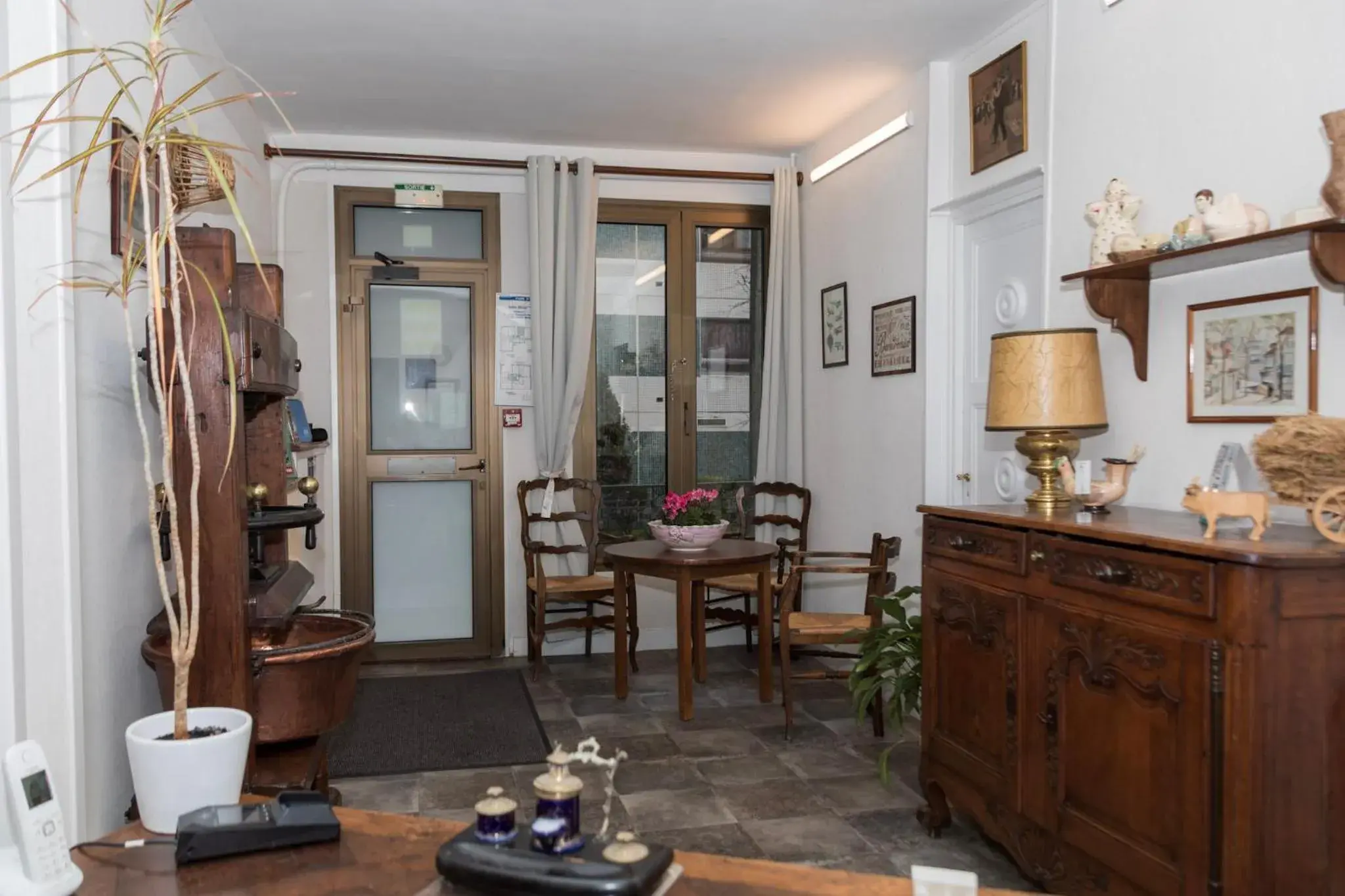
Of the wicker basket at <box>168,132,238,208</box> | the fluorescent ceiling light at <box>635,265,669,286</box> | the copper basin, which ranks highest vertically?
the fluorescent ceiling light at <box>635,265,669,286</box>

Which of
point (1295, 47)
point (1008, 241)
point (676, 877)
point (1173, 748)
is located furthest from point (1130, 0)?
point (676, 877)

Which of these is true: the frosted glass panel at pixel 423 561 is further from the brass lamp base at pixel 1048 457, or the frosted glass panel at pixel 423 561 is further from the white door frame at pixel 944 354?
the brass lamp base at pixel 1048 457

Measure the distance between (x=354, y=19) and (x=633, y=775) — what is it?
120 inches

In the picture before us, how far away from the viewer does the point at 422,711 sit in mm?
4527

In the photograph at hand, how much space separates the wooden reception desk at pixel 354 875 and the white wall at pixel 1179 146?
1812 millimetres

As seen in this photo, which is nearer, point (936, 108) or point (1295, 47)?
point (1295, 47)

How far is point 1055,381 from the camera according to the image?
9.23 feet

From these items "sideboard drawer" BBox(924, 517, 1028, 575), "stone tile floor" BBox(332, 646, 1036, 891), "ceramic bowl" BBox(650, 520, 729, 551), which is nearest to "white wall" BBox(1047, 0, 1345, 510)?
"sideboard drawer" BBox(924, 517, 1028, 575)

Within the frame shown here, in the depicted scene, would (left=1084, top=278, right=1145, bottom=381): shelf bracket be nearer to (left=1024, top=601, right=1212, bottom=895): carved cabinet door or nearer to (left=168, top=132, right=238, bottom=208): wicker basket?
(left=1024, top=601, right=1212, bottom=895): carved cabinet door

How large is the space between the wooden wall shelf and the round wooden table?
1.88 m

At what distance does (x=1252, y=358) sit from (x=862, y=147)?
2.64 metres

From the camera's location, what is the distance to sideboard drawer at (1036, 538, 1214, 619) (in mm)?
2010

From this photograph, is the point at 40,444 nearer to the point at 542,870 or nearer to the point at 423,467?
the point at 542,870

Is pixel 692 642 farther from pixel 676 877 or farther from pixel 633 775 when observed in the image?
pixel 676 877
